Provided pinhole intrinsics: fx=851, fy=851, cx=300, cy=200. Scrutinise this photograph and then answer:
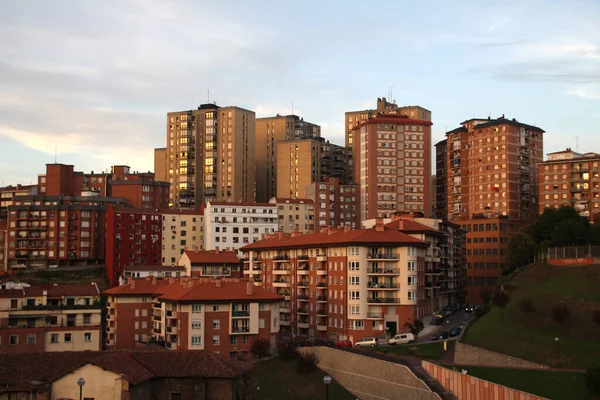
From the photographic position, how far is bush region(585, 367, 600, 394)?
64.4m

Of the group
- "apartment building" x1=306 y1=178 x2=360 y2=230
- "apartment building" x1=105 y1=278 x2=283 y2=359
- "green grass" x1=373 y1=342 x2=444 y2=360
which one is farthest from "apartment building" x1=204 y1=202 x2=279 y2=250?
"green grass" x1=373 y1=342 x2=444 y2=360

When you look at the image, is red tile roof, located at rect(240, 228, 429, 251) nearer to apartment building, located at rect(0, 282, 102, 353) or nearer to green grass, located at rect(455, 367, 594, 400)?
apartment building, located at rect(0, 282, 102, 353)

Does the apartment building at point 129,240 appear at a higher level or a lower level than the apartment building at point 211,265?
higher

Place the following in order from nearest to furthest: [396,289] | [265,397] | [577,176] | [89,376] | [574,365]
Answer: [89,376], [574,365], [265,397], [396,289], [577,176]

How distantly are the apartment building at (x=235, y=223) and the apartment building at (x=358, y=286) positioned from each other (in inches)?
1842

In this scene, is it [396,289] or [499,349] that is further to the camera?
[396,289]

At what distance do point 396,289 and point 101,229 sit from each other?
75.8 m

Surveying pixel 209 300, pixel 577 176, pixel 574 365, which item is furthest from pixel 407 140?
pixel 574 365

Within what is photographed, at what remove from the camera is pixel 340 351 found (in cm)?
8606

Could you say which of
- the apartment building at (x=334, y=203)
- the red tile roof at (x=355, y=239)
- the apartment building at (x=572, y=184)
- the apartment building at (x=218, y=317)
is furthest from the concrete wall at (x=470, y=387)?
the apartment building at (x=334, y=203)

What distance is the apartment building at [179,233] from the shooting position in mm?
160875

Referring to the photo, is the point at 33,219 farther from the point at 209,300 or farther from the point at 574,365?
the point at 574,365

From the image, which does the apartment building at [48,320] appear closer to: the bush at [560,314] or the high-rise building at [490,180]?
the bush at [560,314]

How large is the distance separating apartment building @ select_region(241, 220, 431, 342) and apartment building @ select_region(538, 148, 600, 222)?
178 feet
